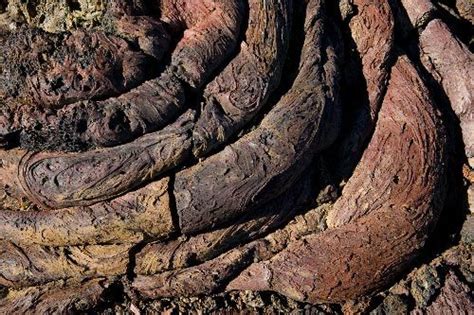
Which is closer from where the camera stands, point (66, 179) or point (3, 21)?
point (66, 179)

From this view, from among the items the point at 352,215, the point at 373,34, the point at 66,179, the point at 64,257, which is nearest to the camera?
the point at 66,179

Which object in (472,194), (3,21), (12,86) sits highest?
(3,21)

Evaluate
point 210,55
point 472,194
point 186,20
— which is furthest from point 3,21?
point 472,194

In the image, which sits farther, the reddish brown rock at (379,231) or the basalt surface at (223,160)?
the reddish brown rock at (379,231)

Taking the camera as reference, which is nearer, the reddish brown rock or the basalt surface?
the basalt surface

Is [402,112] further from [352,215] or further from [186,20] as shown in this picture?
[186,20]

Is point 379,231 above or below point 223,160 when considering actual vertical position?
below

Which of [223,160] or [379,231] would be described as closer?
[223,160]

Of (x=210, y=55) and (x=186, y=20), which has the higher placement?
(x=186, y=20)
